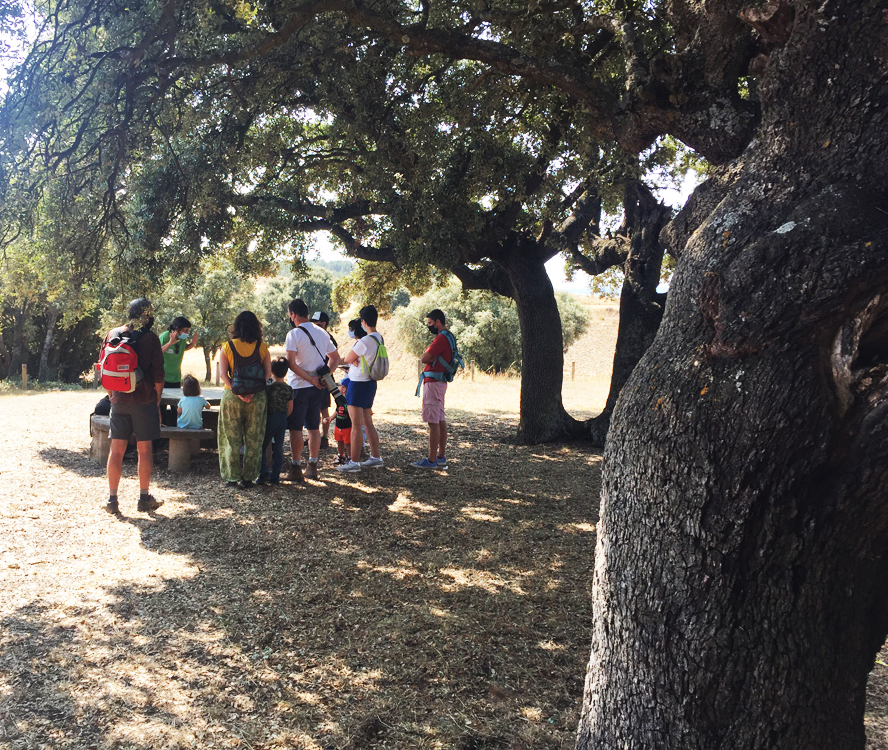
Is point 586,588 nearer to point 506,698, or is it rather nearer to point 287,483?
point 506,698

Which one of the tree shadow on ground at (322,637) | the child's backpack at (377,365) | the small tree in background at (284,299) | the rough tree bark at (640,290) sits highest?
the small tree in background at (284,299)

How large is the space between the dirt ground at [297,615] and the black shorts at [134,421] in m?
0.83

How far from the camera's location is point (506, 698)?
3.49 m

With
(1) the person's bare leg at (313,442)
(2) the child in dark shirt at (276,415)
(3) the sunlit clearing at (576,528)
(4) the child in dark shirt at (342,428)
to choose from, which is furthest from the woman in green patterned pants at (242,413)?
(3) the sunlit clearing at (576,528)

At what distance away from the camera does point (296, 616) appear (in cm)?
438

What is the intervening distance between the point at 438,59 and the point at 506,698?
7.59m

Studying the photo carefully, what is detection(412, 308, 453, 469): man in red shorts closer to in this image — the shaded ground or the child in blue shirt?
the shaded ground

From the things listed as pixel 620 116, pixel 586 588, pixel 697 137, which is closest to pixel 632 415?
pixel 697 137

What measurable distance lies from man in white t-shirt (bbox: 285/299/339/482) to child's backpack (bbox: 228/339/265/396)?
529 mm

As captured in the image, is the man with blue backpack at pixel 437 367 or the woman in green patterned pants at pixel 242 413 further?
the man with blue backpack at pixel 437 367

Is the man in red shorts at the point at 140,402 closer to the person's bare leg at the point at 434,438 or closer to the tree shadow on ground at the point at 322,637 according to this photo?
the tree shadow on ground at the point at 322,637

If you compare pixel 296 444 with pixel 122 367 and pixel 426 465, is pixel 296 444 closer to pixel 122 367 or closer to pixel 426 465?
pixel 426 465

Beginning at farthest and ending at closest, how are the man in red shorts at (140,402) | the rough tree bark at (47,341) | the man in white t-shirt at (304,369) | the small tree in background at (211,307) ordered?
1. the small tree in background at (211,307)
2. the rough tree bark at (47,341)
3. the man in white t-shirt at (304,369)
4. the man in red shorts at (140,402)

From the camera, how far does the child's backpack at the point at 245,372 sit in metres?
7.05
